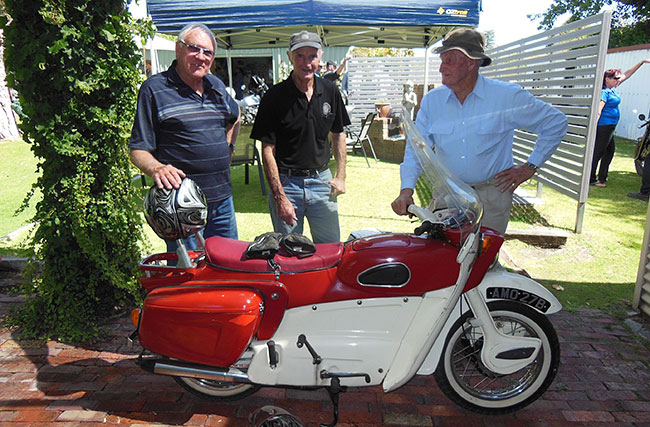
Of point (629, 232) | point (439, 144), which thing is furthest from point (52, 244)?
point (629, 232)

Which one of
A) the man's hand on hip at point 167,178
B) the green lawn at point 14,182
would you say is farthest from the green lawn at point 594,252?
the green lawn at point 14,182

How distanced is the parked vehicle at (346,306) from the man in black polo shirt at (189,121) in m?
0.80

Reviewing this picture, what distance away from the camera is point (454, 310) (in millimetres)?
2635

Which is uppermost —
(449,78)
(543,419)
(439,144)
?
(449,78)

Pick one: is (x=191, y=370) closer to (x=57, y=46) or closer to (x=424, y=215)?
(x=424, y=215)

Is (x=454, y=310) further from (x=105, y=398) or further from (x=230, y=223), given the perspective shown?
(x=105, y=398)

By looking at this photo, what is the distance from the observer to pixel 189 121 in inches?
123

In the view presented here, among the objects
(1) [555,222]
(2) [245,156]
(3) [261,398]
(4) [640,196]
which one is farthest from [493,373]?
(4) [640,196]

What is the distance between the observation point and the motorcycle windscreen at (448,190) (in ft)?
7.84

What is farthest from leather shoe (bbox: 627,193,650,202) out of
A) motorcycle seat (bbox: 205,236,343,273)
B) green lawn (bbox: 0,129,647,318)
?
motorcycle seat (bbox: 205,236,343,273)

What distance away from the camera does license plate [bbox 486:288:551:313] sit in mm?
2557

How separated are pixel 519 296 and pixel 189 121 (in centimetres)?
223

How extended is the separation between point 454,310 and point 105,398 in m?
2.12

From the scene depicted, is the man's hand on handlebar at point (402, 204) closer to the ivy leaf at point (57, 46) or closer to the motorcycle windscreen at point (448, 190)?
the motorcycle windscreen at point (448, 190)
